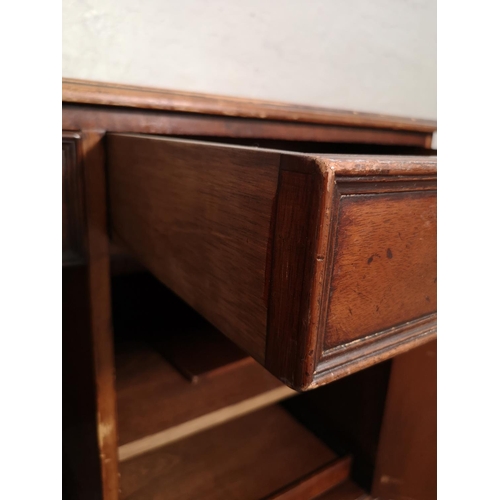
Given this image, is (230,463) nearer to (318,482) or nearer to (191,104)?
(318,482)

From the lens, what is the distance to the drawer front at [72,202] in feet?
1.76

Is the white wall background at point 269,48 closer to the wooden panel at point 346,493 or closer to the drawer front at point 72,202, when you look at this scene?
the drawer front at point 72,202

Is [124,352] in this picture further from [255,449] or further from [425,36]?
[425,36]

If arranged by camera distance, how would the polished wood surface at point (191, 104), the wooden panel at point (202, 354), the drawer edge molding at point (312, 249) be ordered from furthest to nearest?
the wooden panel at point (202, 354), the polished wood surface at point (191, 104), the drawer edge molding at point (312, 249)

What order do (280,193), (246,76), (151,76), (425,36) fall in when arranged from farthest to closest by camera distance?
1. (425,36)
2. (246,76)
3. (151,76)
4. (280,193)

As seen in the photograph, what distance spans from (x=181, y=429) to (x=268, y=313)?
19.7 inches

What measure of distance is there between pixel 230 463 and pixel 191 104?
67 cm

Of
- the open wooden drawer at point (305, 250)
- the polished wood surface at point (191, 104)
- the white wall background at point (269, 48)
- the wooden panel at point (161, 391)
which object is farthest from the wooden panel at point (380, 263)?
the white wall background at point (269, 48)

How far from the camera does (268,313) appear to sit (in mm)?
330

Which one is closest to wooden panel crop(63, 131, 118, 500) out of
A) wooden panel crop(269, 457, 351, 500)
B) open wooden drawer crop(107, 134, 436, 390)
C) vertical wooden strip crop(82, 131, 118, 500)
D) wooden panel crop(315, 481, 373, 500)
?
vertical wooden strip crop(82, 131, 118, 500)

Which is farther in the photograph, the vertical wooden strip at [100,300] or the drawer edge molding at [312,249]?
the vertical wooden strip at [100,300]

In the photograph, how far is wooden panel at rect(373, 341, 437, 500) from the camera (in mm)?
761

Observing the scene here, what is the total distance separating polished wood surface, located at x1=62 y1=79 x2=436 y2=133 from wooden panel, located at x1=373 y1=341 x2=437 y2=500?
417mm

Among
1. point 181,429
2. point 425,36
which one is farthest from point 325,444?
point 425,36
